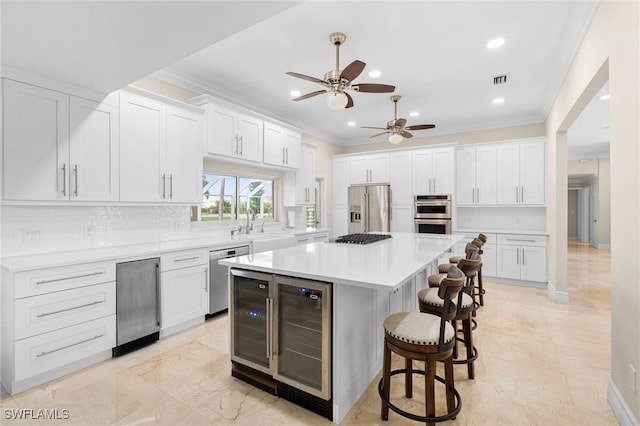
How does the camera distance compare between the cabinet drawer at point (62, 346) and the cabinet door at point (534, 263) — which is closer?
the cabinet drawer at point (62, 346)

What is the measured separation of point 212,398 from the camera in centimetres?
213

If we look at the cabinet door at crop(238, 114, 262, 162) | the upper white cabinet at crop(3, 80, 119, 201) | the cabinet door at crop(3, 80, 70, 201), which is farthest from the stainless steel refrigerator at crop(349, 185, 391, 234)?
the cabinet door at crop(3, 80, 70, 201)

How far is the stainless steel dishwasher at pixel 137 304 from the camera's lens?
272 cm

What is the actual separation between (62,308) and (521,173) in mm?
6463

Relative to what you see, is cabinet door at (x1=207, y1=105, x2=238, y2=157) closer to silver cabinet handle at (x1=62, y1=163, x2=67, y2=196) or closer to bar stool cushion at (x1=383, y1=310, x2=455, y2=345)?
silver cabinet handle at (x1=62, y1=163, x2=67, y2=196)

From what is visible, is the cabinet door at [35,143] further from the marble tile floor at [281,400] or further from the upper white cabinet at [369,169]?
the upper white cabinet at [369,169]

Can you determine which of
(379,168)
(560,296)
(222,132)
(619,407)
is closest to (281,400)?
(619,407)

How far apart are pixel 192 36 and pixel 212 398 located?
7.93 feet

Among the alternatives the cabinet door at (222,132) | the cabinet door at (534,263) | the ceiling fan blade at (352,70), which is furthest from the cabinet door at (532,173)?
the cabinet door at (222,132)

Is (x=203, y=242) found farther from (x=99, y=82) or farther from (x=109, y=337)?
(x=99, y=82)

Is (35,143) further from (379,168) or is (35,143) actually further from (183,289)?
(379,168)

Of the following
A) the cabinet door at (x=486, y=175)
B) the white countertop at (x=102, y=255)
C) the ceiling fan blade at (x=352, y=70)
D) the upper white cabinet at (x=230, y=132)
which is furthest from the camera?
the cabinet door at (x=486, y=175)

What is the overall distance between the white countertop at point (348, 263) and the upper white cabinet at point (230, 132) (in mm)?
1971

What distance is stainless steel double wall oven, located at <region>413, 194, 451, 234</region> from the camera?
5750 millimetres
